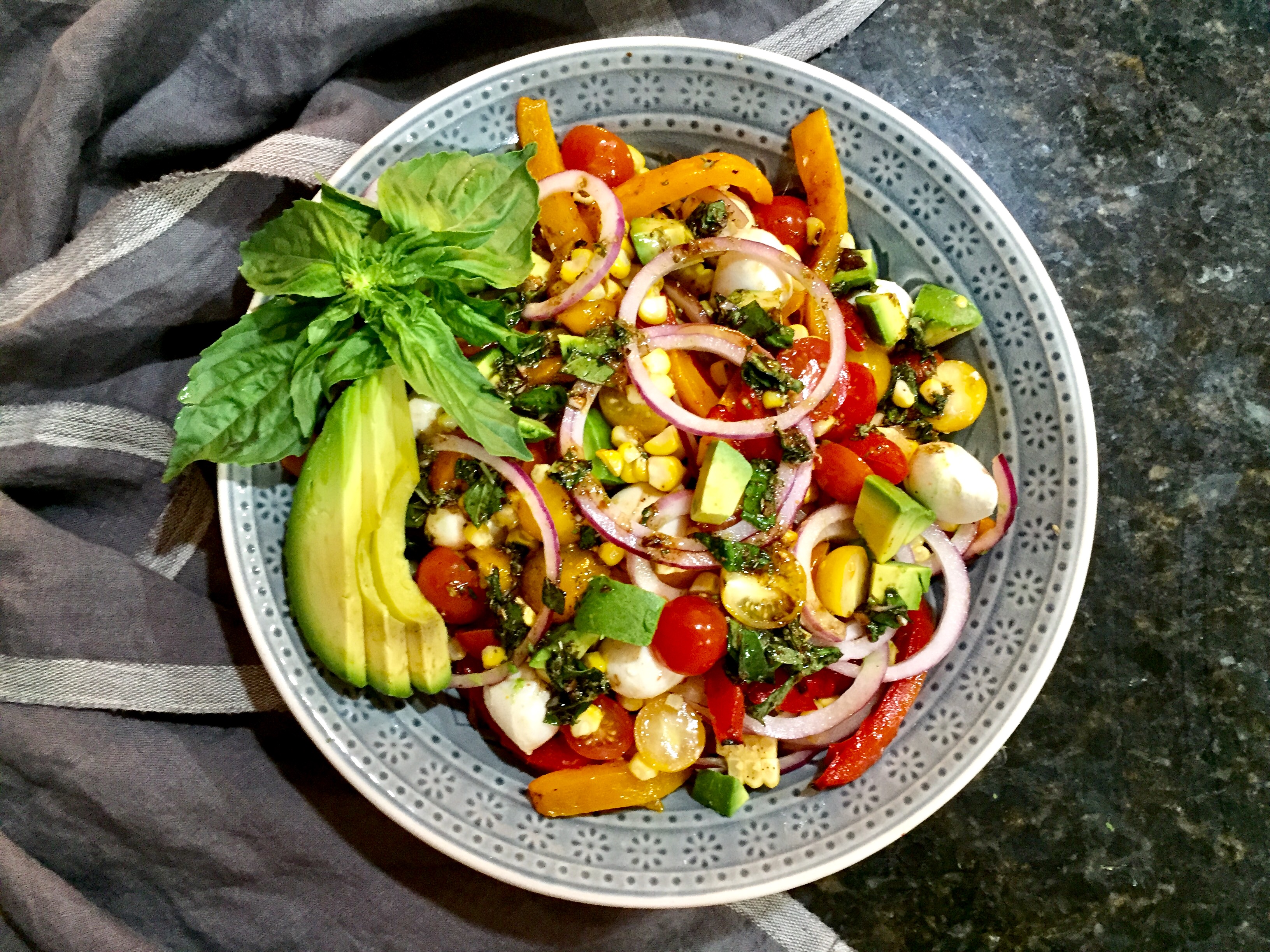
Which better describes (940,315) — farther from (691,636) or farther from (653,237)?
(691,636)

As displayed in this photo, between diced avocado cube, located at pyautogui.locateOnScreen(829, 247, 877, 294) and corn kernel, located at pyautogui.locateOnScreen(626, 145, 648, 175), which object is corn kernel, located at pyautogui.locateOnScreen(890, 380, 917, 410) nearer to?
diced avocado cube, located at pyautogui.locateOnScreen(829, 247, 877, 294)

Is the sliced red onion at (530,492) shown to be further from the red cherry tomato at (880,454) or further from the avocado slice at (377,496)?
the red cherry tomato at (880,454)

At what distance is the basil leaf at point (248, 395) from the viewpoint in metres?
1.71

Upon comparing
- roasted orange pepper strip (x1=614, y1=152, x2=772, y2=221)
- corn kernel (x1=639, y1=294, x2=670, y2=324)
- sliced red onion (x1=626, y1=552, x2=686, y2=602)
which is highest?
roasted orange pepper strip (x1=614, y1=152, x2=772, y2=221)

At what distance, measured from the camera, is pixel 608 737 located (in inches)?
76.5

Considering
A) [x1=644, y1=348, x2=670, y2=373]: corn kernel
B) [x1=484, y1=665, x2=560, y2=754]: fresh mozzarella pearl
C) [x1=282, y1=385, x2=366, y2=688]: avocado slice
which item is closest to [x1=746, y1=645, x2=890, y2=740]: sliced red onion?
[x1=484, y1=665, x2=560, y2=754]: fresh mozzarella pearl

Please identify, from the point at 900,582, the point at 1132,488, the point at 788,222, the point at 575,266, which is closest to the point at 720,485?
the point at 900,582

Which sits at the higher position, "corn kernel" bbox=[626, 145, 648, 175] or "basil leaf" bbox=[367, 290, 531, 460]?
"corn kernel" bbox=[626, 145, 648, 175]

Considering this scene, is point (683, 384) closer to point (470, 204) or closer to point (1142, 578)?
point (470, 204)

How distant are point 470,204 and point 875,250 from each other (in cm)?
99

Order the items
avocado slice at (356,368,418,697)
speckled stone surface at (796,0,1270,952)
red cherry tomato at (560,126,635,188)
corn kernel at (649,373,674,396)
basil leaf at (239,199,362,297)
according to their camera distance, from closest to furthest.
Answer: basil leaf at (239,199,362,297)
avocado slice at (356,368,418,697)
corn kernel at (649,373,674,396)
red cherry tomato at (560,126,635,188)
speckled stone surface at (796,0,1270,952)

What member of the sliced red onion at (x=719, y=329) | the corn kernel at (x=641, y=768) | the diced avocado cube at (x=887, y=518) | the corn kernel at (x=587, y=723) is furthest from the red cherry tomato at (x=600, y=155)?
the corn kernel at (x=641, y=768)

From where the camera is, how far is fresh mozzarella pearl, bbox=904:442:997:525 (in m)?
1.88

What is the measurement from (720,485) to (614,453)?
259mm
